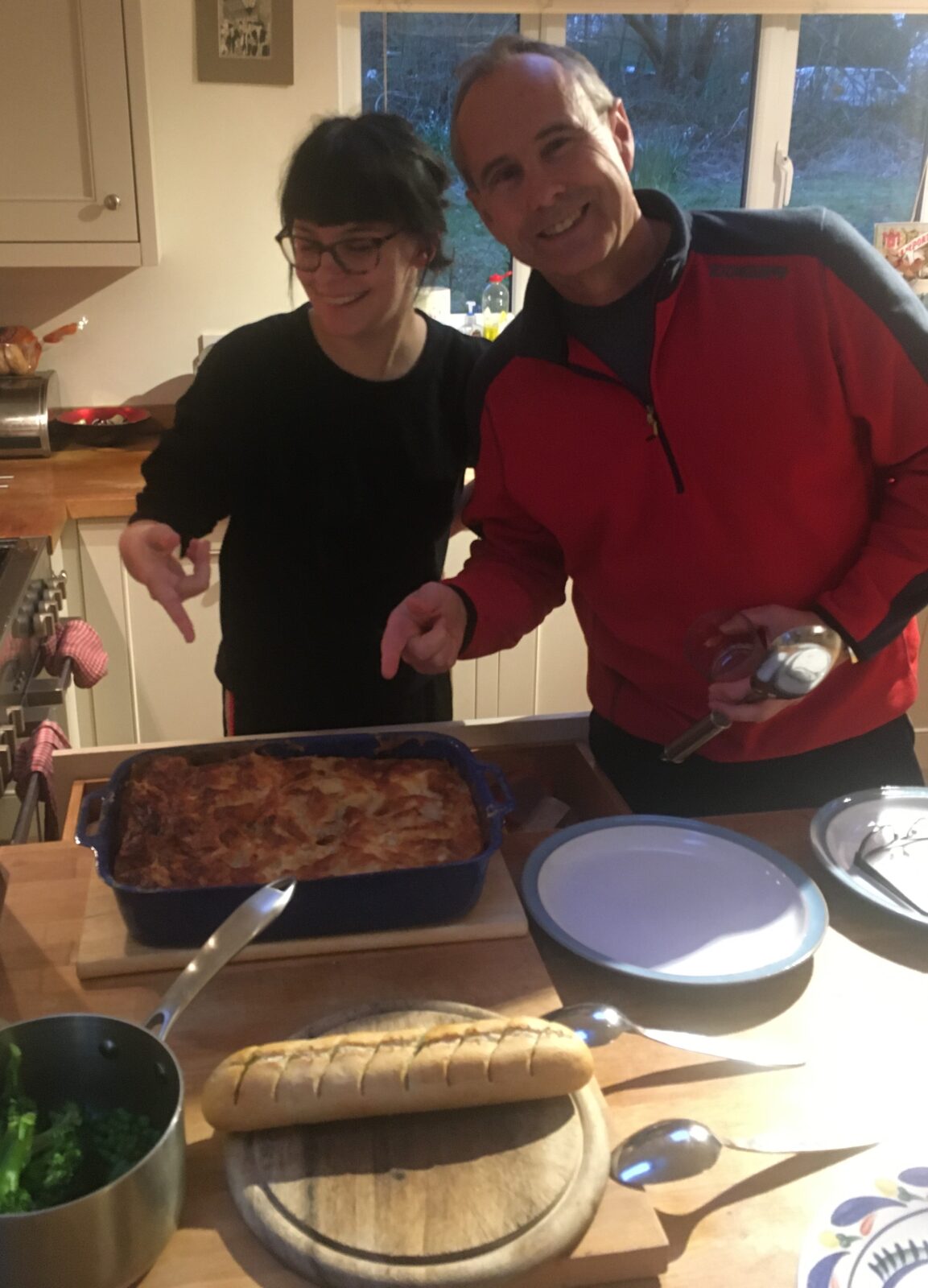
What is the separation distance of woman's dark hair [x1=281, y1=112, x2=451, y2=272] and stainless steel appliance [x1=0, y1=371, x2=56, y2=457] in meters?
1.40

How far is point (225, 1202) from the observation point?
0.67m

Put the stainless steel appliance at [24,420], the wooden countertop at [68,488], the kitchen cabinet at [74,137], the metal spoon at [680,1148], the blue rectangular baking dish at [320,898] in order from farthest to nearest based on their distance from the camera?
the stainless steel appliance at [24,420] < the kitchen cabinet at [74,137] < the wooden countertop at [68,488] < the blue rectangular baking dish at [320,898] < the metal spoon at [680,1148]

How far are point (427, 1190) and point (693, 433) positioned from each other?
0.82 meters

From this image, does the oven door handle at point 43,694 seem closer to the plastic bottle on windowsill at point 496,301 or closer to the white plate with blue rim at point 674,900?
the white plate with blue rim at point 674,900

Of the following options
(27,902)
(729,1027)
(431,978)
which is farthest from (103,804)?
(729,1027)

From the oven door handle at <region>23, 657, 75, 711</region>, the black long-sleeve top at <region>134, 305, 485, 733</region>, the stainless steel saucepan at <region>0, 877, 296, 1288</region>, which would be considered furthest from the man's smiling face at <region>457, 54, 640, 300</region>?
the oven door handle at <region>23, 657, 75, 711</region>

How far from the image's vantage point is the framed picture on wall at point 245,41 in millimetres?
2572

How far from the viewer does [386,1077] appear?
696 millimetres

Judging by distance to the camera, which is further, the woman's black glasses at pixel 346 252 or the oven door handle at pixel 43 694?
the oven door handle at pixel 43 694

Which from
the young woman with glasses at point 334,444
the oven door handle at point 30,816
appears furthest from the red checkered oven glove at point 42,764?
the young woman with glasses at point 334,444

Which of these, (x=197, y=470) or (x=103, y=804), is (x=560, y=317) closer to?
(x=197, y=470)

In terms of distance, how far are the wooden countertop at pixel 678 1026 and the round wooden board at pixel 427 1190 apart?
1.0 inches

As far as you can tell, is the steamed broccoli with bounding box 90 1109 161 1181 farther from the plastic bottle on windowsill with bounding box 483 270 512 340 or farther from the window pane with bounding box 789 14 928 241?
the window pane with bounding box 789 14 928 241

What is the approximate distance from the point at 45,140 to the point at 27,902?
1.95 meters
